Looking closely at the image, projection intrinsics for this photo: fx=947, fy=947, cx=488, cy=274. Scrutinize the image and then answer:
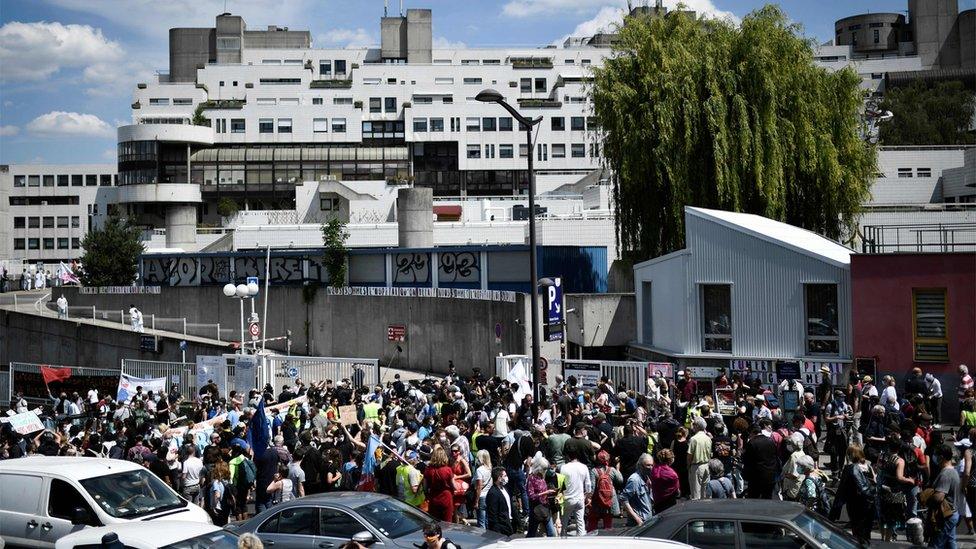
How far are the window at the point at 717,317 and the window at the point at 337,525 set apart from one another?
52.7ft

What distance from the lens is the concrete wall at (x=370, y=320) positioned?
1326 inches

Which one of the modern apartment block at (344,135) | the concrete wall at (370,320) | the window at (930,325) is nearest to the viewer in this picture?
the window at (930,325)

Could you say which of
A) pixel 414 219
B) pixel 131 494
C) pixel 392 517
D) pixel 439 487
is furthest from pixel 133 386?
pixel 414 219

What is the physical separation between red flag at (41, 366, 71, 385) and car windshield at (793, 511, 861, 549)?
92.4 ft

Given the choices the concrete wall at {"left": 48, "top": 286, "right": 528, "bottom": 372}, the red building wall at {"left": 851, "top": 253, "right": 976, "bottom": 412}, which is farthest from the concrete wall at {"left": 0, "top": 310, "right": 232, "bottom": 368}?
the red building wall at {"left": 851, "top": 253, "right": 976, "bottom": 412}

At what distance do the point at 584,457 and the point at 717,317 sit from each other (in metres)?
13.0

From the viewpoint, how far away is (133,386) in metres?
26.5

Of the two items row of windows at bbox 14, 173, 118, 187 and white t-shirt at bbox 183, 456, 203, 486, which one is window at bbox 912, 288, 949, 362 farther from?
row of windows at bbox 14, 173, 118, 187

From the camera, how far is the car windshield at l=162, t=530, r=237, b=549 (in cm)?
984

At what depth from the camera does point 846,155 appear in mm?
34031

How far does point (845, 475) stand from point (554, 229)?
37.5m

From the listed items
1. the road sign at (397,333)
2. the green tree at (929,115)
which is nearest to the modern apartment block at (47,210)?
the road sign at (397,333)

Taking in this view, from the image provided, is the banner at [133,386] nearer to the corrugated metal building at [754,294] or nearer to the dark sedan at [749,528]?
the corrugated metal building at [754,294]

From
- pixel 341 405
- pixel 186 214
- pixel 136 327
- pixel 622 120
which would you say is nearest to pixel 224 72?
pixel 186 214
